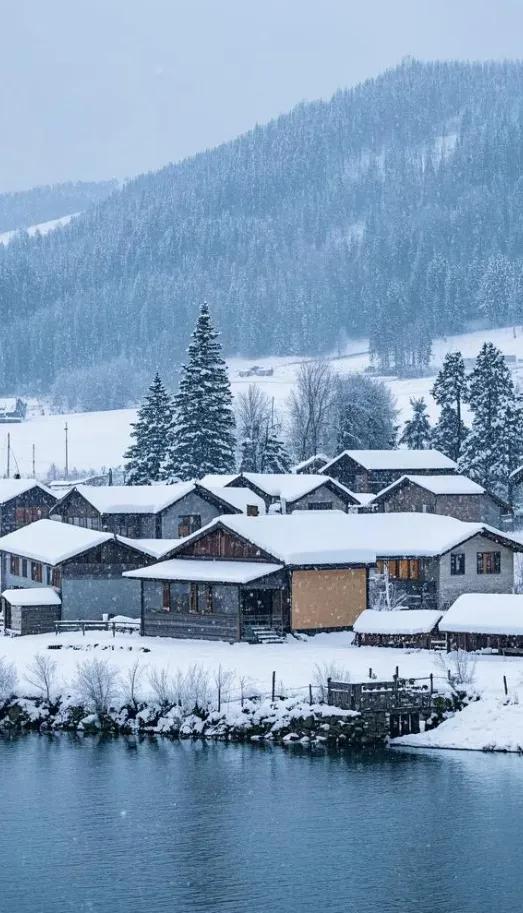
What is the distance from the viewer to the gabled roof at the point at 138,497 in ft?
288

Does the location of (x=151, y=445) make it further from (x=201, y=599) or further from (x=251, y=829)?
(x=251, y=829)

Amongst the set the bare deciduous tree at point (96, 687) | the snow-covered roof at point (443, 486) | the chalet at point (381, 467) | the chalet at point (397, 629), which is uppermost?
the chalet at point (381, 467)

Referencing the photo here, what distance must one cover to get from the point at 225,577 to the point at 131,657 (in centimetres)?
680

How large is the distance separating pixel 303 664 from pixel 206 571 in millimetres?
10658

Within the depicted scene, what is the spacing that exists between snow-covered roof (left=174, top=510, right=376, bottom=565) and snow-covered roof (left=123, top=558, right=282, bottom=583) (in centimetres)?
101

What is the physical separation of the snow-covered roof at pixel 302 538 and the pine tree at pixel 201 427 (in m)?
33.3

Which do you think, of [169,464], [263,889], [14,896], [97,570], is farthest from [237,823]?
[169,464]

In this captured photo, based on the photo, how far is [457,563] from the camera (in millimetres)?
69688

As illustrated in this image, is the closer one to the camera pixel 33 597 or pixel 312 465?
pixel 33 597

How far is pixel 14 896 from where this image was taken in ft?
120

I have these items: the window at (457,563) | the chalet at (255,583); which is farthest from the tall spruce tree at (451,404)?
the chalet at (255,583)

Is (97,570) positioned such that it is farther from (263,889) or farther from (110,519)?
(263,889)

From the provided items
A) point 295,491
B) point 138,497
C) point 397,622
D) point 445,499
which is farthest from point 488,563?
point 295,491

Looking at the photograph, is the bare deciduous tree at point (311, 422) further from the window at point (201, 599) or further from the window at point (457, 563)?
the window at point (201, 599)
